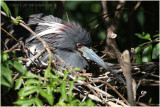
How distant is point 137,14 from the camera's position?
4.32 metres

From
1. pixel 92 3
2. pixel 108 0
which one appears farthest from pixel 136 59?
pixel 92 3

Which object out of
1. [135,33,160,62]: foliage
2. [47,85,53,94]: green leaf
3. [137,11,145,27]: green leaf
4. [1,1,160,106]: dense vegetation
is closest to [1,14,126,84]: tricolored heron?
[1,1,160,106]: dense vegetation

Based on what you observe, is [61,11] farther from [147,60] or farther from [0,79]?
[0,79]

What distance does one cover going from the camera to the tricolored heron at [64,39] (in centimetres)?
267

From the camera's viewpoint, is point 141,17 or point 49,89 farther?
point 141,17

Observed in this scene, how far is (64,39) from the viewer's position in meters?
2.77

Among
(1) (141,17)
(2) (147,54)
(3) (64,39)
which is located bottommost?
(2) (147,54)

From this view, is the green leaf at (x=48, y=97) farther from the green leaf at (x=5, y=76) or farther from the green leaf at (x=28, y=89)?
the green leaf at (x=5, y=76)

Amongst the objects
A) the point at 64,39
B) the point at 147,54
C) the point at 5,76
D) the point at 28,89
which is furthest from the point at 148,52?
the point at 5,76

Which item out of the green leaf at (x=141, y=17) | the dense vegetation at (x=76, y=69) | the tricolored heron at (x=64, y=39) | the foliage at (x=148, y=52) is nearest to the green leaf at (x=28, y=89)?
the dense vegetation at (x=76, y=69)

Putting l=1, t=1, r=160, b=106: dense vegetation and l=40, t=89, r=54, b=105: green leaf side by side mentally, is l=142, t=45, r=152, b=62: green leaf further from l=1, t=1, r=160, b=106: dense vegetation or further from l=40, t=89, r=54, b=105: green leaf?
l=40, t=89, r=54, b=105: green leaf

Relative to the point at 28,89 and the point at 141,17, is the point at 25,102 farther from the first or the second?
the point at 141,17

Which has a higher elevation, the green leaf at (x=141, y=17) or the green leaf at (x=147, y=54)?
the green leaf at (x=141, y=17)

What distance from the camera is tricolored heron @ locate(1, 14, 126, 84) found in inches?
105
